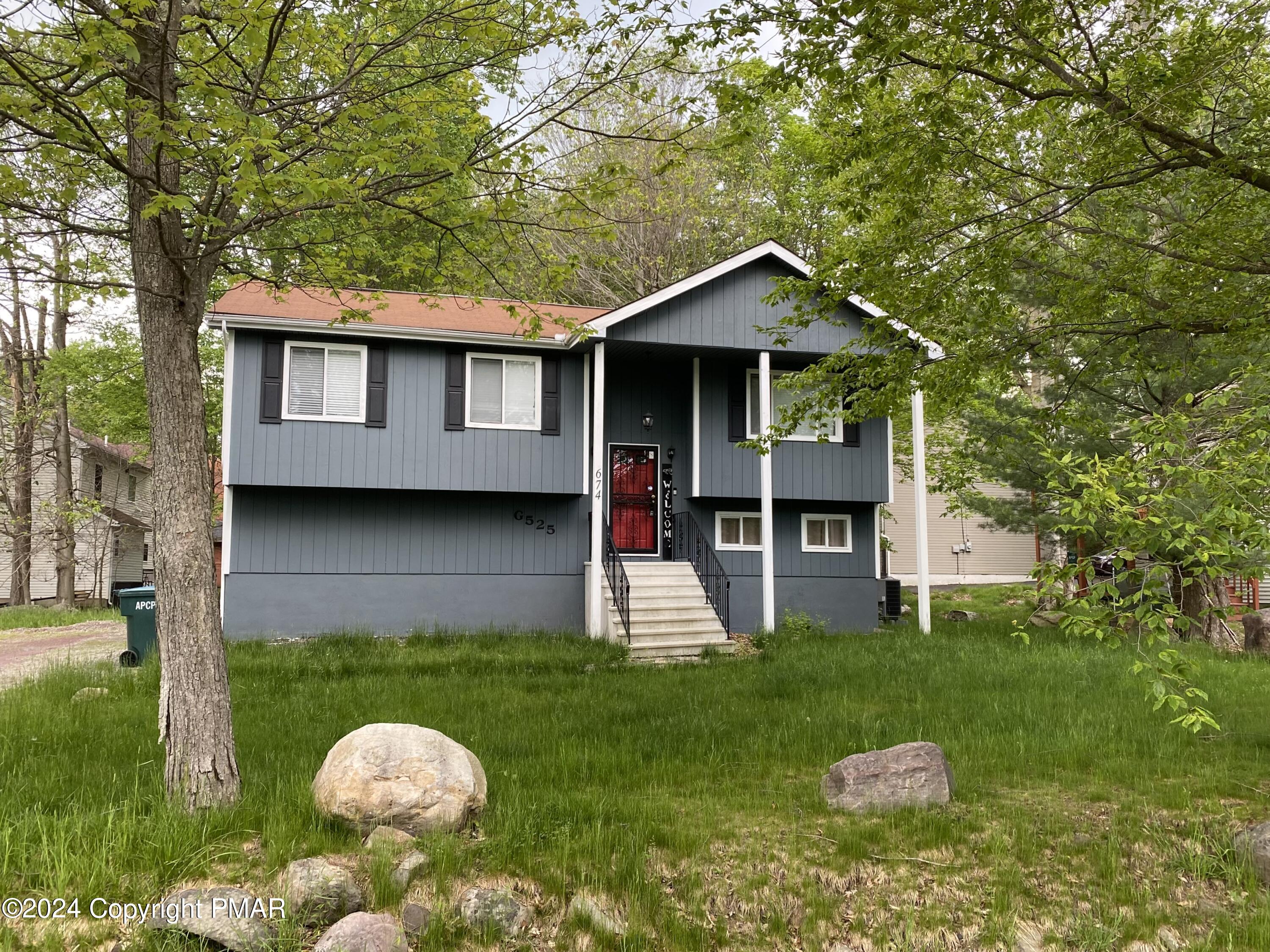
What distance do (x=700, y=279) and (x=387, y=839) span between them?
10.8 metres

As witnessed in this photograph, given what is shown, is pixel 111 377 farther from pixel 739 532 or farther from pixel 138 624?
pixel 739 532

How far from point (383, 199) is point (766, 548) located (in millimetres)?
9330

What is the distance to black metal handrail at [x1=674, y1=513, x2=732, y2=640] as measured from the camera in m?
14.4

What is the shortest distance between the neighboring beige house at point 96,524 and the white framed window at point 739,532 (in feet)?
49.4

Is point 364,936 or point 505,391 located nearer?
point 364,936

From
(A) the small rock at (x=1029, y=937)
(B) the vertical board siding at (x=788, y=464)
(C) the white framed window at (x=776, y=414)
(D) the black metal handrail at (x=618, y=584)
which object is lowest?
(A) the small rock at (x=1029, y=937)

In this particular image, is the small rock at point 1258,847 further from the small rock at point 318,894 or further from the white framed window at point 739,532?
the white framed window at point 739,532

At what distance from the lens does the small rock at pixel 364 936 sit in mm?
3896

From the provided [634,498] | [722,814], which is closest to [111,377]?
[634,498]

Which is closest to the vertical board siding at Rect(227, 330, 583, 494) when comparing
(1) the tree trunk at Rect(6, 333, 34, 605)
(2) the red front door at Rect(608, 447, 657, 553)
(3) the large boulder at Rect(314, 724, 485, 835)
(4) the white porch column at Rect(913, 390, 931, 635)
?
(2) the red front door at Rect(608, 447, 657, 553)

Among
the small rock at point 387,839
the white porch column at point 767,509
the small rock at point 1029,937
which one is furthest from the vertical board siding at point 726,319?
the small rock at point 1029,937

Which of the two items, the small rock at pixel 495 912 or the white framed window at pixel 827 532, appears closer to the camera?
the small rock at pixel 495 912

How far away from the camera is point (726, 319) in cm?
1411

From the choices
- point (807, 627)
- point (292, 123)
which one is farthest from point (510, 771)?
point (807, 627)
